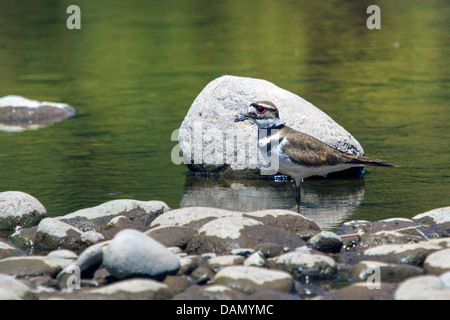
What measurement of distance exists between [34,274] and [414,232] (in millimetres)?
4216

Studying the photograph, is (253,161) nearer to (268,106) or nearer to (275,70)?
(268,106)

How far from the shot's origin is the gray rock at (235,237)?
8305 millimetres

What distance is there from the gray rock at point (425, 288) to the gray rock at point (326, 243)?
1.41 meters

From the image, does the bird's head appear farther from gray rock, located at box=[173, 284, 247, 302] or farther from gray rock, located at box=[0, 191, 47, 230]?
gray rock, located at box=[173, 284, 247, 302]

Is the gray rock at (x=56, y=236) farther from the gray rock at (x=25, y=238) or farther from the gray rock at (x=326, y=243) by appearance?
the gray rock at (x=326, y=243)

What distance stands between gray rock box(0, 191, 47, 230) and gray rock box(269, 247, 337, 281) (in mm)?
3617

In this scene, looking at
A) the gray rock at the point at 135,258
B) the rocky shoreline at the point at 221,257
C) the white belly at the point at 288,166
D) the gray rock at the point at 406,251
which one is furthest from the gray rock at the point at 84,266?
the white belly at the point at 288,166

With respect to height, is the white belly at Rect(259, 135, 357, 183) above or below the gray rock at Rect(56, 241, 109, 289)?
above

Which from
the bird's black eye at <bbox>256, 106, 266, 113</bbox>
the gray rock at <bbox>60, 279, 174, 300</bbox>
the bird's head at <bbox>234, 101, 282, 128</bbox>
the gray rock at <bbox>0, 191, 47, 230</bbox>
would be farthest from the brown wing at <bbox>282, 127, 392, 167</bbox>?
the gray rock at <bbox>60, 279, 174, 300</bbox>

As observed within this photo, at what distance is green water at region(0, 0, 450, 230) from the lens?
11688mm

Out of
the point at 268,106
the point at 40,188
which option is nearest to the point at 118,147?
the point at 40,188

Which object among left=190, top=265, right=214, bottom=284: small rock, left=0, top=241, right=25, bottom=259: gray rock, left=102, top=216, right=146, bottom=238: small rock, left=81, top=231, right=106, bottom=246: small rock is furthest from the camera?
left=102, top=216, right=146, bottom=238: small rock

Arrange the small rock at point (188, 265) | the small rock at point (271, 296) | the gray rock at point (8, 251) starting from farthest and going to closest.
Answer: the gray rock at point (8, 251) → the small rock at point (188, 265) → the small rock at point (271, 296)

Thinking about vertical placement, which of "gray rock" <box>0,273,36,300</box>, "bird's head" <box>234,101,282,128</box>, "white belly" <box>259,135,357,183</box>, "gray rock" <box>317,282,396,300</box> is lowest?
"gray rock" <box>317,282,396,300</box>
